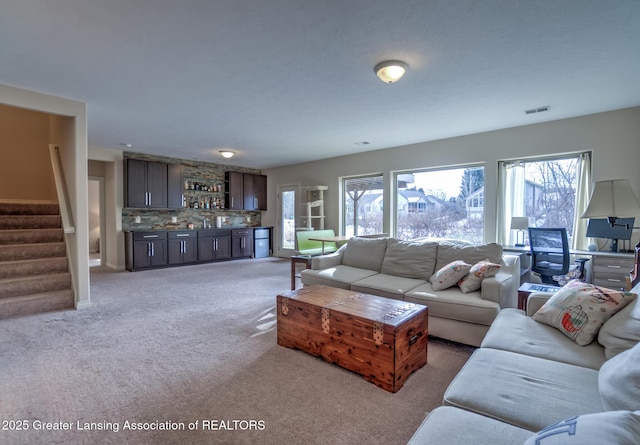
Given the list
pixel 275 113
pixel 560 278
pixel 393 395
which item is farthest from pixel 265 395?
pixel 560 278

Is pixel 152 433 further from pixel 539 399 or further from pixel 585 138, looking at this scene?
pixel 585 138

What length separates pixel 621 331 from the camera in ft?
5.19

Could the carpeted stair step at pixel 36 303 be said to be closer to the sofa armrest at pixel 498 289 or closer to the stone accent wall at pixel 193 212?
the stone accent wall at pixel 193 212

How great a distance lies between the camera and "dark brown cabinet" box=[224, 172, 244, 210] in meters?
8.10

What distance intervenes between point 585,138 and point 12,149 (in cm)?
943

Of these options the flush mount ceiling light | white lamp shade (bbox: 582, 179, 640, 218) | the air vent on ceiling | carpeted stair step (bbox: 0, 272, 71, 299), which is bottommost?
carpeted stair step (bbox: 0, 272, 71, 299)

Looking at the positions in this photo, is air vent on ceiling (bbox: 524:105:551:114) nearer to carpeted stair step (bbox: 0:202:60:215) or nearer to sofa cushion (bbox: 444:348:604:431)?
sofa cushion (bbox: 444:348:604:431)

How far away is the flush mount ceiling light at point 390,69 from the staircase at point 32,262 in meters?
4.54

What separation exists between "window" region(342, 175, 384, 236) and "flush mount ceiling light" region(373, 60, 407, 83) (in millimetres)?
3719

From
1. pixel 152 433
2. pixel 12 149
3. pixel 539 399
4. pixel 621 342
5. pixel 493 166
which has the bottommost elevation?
pixel 152 433

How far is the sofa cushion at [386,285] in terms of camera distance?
306 centimetres

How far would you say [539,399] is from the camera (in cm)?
125

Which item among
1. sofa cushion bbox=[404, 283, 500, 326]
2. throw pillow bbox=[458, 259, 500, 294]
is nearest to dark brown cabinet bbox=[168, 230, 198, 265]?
sofa cushion bbox=[404, 283, 500, 326]

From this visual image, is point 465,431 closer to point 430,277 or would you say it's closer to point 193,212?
point 430,277
